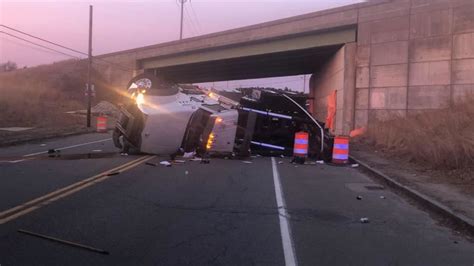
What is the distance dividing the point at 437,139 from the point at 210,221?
30.7ft

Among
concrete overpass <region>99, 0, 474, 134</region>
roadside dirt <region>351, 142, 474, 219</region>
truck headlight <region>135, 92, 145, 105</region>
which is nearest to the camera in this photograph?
roadside dirt <region>351, 142, 474, 219</region>

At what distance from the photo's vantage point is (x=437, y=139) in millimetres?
14875

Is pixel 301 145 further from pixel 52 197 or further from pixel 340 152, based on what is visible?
pixel 52 197

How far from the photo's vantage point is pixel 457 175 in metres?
12.9

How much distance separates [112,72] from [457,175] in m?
55.6

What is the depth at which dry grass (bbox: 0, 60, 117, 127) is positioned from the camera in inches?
1553

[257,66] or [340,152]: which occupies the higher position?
[257,66]

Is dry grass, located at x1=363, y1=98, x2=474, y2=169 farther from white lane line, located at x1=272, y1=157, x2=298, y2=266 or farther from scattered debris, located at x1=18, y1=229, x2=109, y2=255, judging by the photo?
scattered debris, located at x1=18, y1=229, x2=109, y2=255

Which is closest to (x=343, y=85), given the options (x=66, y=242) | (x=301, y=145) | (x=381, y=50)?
(x=381, y=50)

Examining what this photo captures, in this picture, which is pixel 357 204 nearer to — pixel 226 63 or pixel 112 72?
pixel 226 63

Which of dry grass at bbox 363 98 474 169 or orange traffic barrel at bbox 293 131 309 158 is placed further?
orange traffic barrel at bbox 293 131 309 158

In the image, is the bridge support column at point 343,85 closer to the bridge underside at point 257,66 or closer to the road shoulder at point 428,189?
the bridge underside at point 257,66

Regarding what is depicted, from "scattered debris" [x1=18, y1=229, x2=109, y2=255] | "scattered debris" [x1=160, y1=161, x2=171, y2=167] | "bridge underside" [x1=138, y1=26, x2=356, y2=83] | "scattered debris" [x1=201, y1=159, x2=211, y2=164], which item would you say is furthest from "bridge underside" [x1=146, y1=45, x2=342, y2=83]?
"scattered debris" [x1=18, y1=229, x2=109, y2=255]

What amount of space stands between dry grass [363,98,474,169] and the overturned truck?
3217 millimetres
